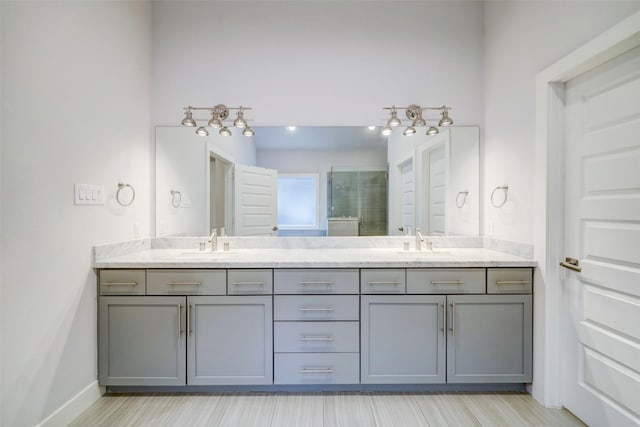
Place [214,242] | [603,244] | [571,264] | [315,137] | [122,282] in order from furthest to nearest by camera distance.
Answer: [315,137]
[214,242]
[122,282]
[571,264]
[603,244]

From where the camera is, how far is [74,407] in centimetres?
182

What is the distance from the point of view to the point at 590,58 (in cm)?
159

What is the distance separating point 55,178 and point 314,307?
1582 mm

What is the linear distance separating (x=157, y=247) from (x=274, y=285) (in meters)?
1.18

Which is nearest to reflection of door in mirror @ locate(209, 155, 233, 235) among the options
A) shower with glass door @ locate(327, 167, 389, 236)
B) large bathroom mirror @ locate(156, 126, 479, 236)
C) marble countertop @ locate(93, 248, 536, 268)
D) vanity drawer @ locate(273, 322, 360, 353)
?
large bathroom mirror @ locate(156, 126, 479, 236)

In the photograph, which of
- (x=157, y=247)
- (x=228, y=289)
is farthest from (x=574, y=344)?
(x=157, y=247)

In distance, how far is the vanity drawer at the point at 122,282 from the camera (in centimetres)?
200

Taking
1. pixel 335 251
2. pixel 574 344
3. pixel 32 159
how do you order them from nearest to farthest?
pixel 32 159, pixel 574 344, pixel 335 251

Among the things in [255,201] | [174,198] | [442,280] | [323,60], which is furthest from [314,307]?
[323,60]

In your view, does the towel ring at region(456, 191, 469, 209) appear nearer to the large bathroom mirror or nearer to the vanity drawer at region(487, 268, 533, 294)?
the large bathroom mirror

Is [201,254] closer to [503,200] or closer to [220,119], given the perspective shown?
[220,119]

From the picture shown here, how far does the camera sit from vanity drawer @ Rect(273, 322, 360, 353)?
202cm

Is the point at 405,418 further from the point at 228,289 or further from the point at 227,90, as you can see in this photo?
the point at 227,90

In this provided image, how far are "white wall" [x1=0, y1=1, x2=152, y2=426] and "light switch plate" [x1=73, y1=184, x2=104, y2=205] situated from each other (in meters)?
0.04
